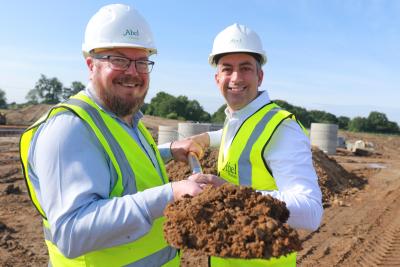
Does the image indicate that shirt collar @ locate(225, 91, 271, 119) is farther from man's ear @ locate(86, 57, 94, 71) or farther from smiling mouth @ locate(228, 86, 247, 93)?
man's ear @ locate(86, 57, 94, 71)

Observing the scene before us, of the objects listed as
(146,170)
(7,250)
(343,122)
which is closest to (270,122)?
(146,170)

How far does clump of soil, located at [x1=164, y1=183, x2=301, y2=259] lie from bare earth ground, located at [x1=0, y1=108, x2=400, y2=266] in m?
4.65

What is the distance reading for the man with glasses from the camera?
1742 millimetres

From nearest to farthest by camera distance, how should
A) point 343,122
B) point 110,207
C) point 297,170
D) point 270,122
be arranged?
point 110,207 → point 297,170 → point 270,122 → point 343,122

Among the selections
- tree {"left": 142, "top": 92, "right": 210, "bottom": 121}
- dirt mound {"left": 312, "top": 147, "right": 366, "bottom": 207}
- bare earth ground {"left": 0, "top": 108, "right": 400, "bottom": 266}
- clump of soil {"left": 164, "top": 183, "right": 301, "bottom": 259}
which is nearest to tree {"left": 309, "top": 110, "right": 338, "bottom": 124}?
tree {"left": 142, "top": 92, "right": 210, "bottom": 121}

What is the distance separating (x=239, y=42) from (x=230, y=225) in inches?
67.5

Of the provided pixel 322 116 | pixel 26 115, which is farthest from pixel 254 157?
pixel 322 116

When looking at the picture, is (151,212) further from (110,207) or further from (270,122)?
(270,122)

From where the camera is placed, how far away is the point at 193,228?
1610 millimetres

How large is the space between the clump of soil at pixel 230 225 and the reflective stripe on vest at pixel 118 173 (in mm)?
471

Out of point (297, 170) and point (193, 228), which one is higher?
point (297, 170)

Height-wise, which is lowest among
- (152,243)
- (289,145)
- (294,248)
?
(152,243)

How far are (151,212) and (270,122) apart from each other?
1.19m

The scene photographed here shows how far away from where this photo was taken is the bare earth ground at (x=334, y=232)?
Answer: 636 cm
